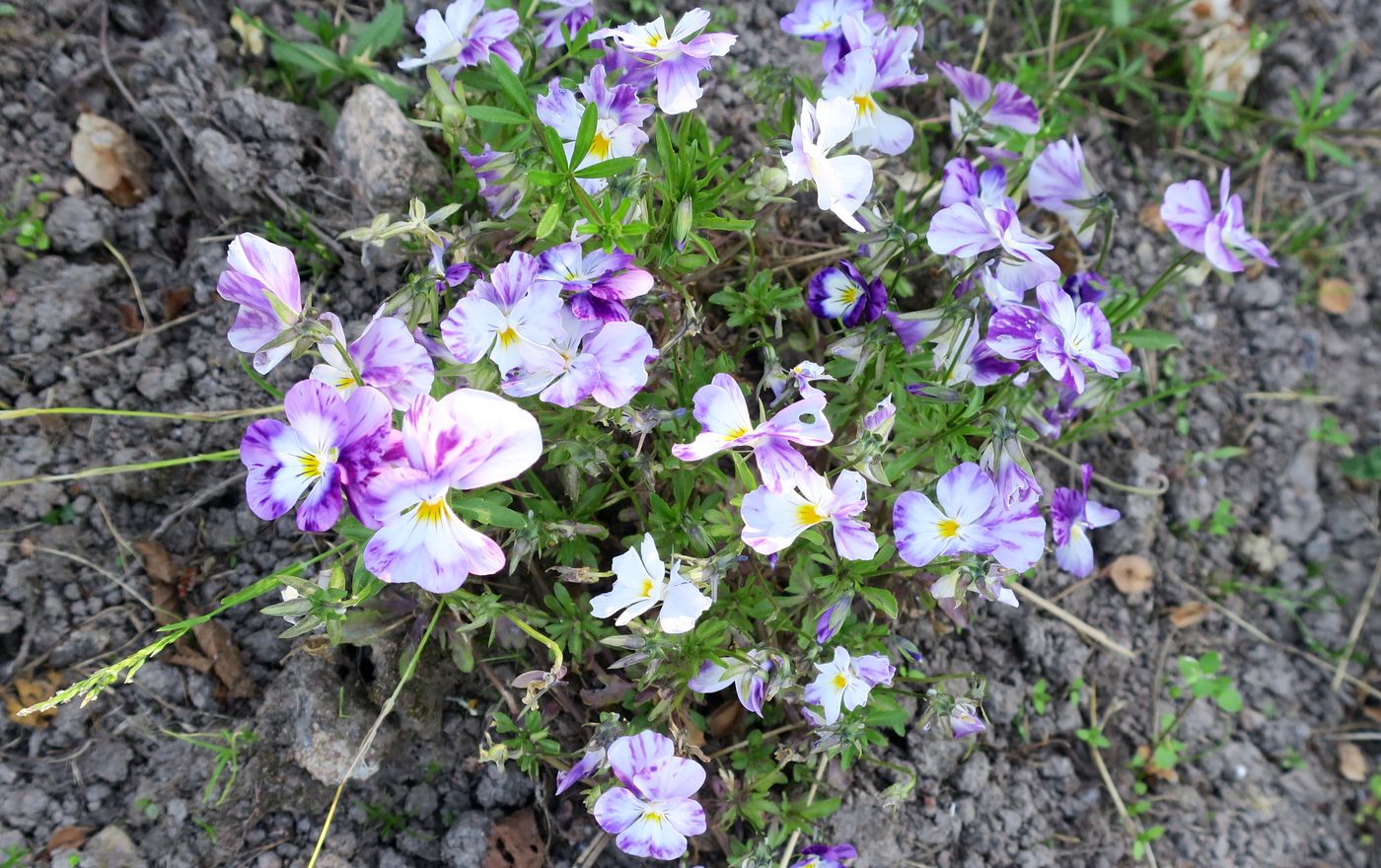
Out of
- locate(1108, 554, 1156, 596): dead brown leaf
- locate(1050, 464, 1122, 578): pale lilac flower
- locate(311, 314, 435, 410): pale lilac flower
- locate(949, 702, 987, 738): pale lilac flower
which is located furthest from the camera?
locate(1108, 554, 1156, 596): dead brown leaf

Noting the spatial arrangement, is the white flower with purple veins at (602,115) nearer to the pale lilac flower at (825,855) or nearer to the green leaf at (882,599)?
the green leaf at (882,599)

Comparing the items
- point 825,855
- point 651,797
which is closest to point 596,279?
point 651,797

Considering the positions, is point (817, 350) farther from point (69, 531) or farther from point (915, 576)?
point (69, 531)

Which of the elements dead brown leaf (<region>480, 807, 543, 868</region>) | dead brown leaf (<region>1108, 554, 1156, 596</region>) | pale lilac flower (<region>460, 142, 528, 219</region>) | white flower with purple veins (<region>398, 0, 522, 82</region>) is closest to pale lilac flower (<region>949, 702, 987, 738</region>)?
dead brown leaf (<region>480, 807, 543, 868</region>)

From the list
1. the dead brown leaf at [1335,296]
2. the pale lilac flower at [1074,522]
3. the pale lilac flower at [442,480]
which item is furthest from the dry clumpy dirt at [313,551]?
the pale lilac flower at [442,480]

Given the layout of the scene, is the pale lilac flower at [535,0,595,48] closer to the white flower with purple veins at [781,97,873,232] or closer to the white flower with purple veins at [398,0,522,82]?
the white flower with purple veins at [398,0,522,82]

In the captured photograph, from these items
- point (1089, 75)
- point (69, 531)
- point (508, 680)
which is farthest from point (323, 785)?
point (1089, 75)
